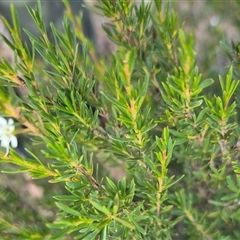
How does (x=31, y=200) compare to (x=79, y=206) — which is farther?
(x=31, y=200)

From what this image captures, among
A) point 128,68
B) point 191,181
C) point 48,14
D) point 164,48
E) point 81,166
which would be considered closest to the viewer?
point 128,68

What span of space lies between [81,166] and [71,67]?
0.41 ft

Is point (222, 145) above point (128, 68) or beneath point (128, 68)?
beneath

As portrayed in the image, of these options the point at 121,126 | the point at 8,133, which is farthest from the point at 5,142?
the point at 121,126

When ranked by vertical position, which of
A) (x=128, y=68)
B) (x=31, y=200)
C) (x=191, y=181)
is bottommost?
(x=31, y=200)

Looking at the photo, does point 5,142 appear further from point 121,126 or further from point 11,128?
point 121,126

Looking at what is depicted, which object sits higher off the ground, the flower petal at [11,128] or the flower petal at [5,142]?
the flower petal at [11,128]

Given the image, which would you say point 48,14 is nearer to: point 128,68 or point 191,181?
point 191,181

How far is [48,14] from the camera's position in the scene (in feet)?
3.63

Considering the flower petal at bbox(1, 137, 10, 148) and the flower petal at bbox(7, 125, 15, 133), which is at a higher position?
the flower petal at bbox(7, 125, 15, 133)

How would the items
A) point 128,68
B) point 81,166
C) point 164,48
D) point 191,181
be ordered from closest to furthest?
point 128,68, point 81,166, point 164,48, point 191,181

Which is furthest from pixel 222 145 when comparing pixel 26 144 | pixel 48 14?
pixel 48 14

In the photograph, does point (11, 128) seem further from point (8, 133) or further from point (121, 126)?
point (121, 126)

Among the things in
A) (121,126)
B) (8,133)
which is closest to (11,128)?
(8,133)
